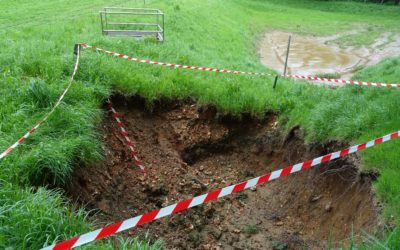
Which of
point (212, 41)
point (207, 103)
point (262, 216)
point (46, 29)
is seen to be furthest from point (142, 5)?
point (262, 216)

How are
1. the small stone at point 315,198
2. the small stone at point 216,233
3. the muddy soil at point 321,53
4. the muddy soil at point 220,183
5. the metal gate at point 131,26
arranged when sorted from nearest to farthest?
the muddy soil at point 220,183
the small stone at point 216,233
the small stone at point 315,198
the metal gate at point 131,26
the muddy soil at point 321,53

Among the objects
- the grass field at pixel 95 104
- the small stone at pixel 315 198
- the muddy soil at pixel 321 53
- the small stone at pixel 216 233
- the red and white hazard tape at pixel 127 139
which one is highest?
the grass field at pixel 95 104

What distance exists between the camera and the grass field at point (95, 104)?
3832 mm

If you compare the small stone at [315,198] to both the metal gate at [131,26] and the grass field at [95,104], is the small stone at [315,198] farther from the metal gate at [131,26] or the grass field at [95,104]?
the metal gate at [131,26]

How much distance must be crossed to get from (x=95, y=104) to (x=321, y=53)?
13.9m

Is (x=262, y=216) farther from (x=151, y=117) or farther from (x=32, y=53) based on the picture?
(x=32, y=53)

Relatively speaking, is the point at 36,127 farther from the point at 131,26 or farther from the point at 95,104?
the point at 131,26

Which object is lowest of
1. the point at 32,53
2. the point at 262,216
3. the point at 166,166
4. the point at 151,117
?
the point at 262,216

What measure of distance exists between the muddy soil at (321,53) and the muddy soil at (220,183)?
24.3ft

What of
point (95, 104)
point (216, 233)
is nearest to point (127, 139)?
point (95, 104)

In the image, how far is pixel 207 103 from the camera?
771 cm

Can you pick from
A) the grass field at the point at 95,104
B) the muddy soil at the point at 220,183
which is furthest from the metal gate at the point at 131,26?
the muddy soil at the point at 220,183

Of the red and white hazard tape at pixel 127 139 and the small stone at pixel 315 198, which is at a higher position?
the red and white hazard tape at pixel 127 139

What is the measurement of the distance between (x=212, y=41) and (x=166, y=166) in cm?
959
